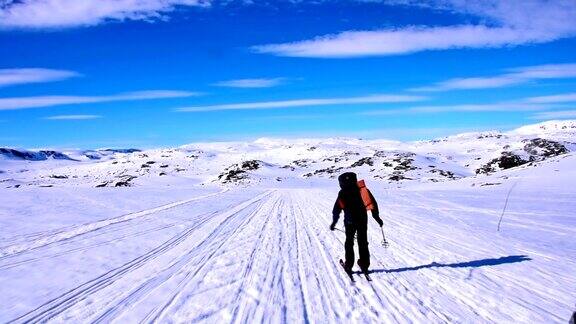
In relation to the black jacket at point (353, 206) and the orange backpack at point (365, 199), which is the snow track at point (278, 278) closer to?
the black jacket at point (353, 206)

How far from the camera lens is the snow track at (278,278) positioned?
7.08 m

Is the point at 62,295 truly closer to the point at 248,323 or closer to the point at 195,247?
the point at 248,323

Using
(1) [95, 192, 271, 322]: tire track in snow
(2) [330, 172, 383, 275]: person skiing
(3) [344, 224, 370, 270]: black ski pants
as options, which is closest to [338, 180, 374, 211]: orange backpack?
(2) [330, 172, 383, 275]: person skiing

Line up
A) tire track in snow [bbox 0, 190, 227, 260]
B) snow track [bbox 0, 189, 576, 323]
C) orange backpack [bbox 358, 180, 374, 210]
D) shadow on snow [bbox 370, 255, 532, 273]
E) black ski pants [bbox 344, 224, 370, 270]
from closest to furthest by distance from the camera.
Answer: snow track [bbox 0, 189, 576, 323] < black ski pants [bbox 344, 224, 370, 270] < orange backpack [bbox 358, 180, 374, 210] < shadow on snow [bbox 370, 255, 532, 273] < tire track in snow [bbox 0, 190, 227, 260]

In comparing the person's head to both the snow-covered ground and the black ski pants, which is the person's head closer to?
the black ski pants

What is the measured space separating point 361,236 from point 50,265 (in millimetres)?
6847

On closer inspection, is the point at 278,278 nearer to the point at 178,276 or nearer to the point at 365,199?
the point at 178,276

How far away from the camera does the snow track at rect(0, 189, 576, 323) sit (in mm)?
7082

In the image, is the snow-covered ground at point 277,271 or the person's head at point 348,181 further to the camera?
the person's head at point 348,181

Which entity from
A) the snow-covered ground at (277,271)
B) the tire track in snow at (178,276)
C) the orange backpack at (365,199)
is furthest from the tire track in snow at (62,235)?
the orange backpack at (365,199)

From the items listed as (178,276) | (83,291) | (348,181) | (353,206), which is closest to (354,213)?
(353,206)

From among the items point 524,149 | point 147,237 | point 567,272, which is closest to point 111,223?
point 147,237

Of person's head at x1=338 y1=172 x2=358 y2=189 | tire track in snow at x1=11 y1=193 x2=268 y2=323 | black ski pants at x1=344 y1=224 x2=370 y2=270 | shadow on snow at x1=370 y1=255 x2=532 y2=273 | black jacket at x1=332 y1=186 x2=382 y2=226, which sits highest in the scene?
person's head at x1=338 y1=172 x2=358 y2=189

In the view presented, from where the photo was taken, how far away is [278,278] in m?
9.24
